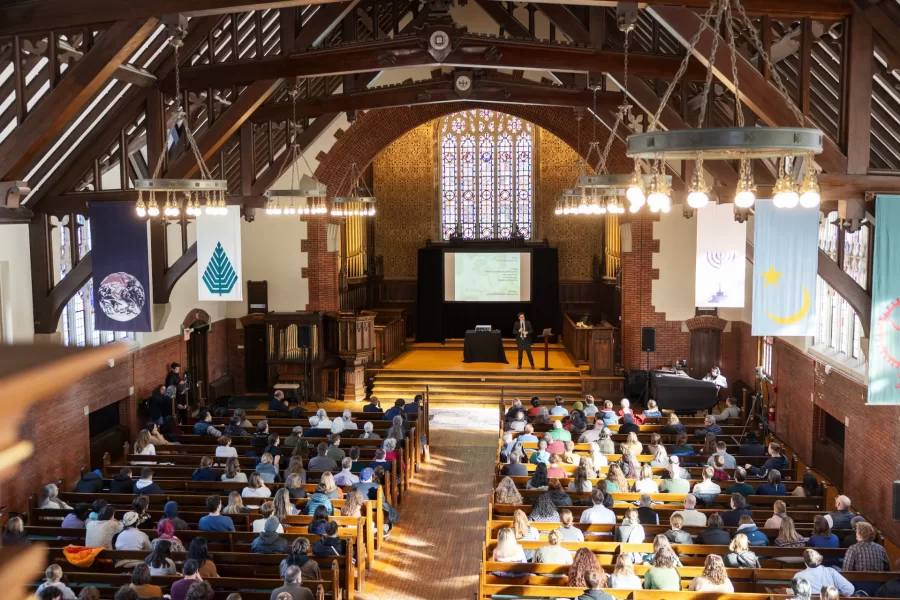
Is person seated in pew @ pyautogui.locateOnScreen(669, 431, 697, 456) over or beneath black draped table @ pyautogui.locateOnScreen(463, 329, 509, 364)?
beneath

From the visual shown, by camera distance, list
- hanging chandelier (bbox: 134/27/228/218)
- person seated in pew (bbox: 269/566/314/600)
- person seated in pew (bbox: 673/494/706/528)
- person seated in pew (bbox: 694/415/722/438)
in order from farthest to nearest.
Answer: person seated in pew (bbox: 694/415/722/438)
person seated in pew (bbox: 673/494/706/528)
hanging chandelier (bbox: 134/27/228/218)
person seated in pew (bbox: 269/566/314/600)

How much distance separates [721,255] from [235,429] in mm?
8278

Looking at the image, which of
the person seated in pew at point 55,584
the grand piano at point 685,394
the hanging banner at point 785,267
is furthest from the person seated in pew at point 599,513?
the grand piano at point 685,394

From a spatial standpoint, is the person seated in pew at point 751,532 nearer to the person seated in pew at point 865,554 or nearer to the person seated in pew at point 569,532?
the person seated in pew at point 865,554

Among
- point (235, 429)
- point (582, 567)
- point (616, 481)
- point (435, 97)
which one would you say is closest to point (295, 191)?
point (435, 97)

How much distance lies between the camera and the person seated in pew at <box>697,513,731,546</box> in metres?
9.23

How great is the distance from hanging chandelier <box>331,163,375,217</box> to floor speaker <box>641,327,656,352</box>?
6888 mm

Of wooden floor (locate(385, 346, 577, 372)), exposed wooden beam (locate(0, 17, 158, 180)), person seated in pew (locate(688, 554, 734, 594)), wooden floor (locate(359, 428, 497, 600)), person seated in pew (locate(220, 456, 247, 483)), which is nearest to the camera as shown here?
person seated in pew (locate(688, 554, 734, 594))

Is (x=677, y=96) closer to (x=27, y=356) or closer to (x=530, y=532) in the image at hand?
(x=530, y=532)

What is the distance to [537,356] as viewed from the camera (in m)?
24.0

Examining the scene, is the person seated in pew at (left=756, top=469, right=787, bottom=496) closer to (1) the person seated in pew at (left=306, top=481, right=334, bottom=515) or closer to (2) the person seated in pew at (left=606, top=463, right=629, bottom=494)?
(2) the person seated in pew at (left=606, top=463, right=629, bottom=494)

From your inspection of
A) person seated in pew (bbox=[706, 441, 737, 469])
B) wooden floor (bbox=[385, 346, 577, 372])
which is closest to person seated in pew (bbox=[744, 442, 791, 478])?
person seated in pew (bbox=[706, 441, 737, 469])

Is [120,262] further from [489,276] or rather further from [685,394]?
[489,276]

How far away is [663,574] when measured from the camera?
8.04 m
